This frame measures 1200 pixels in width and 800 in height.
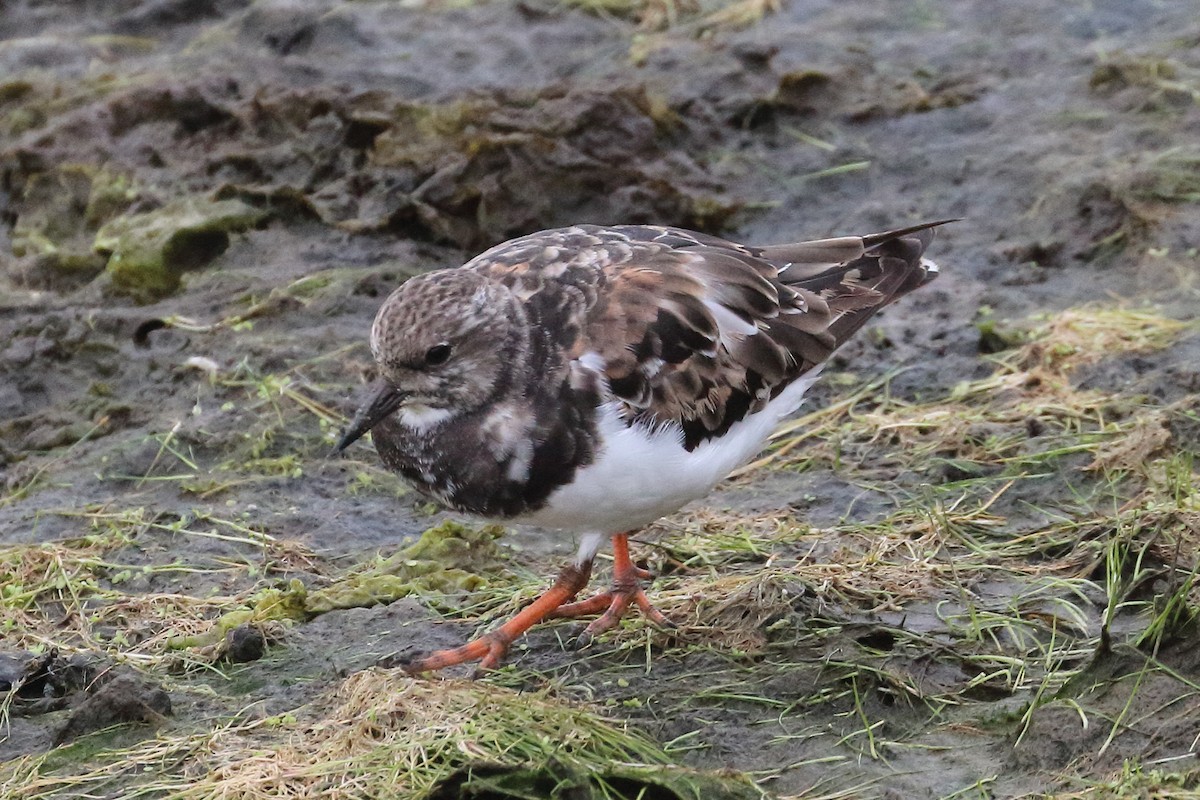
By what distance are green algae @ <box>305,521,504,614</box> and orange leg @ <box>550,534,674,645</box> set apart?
16.5 inches

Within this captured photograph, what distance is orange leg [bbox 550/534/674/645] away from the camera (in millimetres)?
4777

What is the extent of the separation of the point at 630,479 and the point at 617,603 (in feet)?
2.27

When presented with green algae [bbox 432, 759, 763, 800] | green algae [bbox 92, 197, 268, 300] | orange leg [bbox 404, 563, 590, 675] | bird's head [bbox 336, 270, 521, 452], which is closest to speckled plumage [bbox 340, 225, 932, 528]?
bird's head [bbox 336, 270, 521, 452]

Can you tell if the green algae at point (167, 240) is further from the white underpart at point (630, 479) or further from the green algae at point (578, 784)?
the green algae at point (578, 784)

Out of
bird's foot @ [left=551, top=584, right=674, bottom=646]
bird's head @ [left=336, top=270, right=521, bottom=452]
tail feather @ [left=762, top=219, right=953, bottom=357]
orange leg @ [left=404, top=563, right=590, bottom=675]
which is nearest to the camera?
bird's head @ [left=336, top=270, right=521, bottom=452]

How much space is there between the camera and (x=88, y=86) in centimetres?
902

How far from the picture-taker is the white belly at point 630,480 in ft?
13.9

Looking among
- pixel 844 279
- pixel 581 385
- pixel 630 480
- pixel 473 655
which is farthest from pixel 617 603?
pixel 844 279

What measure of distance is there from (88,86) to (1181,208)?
5932 mm

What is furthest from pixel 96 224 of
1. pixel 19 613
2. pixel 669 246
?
pixel 669 246

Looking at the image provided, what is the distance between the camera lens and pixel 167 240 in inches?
293

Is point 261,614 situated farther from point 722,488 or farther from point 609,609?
point 722,488

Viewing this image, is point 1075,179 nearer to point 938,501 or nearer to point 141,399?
point 938,501

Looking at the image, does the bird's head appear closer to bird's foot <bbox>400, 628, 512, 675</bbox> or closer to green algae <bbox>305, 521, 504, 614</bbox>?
bird's foot <bbox>400, 628, 512, 675</bbox>
